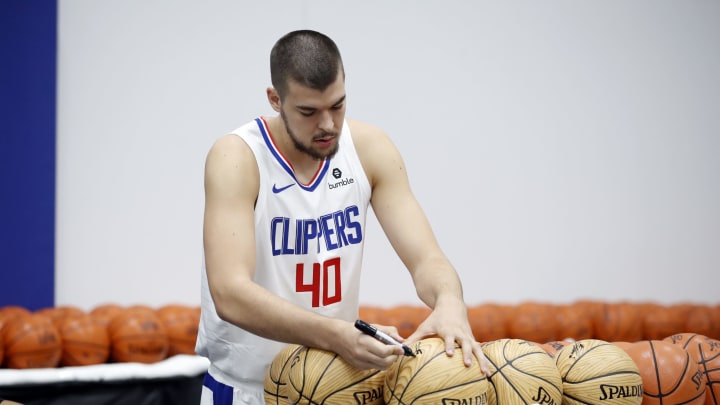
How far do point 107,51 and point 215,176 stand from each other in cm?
382

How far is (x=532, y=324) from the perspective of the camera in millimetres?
4988

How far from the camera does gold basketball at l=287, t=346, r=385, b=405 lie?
5.42 feet

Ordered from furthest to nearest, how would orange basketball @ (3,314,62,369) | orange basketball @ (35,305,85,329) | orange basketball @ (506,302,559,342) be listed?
orange basketball @ (506,302,559,342), orange basketball @ (35,305,85,329), orange basketball @ (3,314,62,369)

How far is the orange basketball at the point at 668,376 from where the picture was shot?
2.04 meters

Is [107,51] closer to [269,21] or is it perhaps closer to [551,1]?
[269,21]

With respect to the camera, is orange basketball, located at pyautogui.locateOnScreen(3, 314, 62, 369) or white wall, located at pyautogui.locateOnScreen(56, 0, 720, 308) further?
white wall, located at pyautogui.locateOnScreen(56, 0, 720, 308)

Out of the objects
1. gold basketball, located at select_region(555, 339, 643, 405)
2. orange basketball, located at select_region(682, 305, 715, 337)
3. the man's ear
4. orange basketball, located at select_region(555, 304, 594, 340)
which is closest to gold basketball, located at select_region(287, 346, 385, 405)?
gold basketball, located at select_region(555, 339, 643, 405)

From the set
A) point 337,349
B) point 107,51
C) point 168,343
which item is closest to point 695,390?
point 337,349

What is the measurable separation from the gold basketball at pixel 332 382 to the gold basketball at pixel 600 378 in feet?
1.57

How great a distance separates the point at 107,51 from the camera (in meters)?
5.41

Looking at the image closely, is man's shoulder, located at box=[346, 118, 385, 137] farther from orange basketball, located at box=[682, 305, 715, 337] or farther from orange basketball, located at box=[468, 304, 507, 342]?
orange basketball, located at box=[682, 305, 715, 337]

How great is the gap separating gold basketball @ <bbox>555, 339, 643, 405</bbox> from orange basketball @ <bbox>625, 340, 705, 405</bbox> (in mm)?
194

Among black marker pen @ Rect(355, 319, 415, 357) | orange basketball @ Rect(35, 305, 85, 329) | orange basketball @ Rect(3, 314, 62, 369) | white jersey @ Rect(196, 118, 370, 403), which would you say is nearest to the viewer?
black marker pen @ Rect(355, 319, 415, 357)

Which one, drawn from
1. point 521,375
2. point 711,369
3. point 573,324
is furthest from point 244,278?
point 573,324
